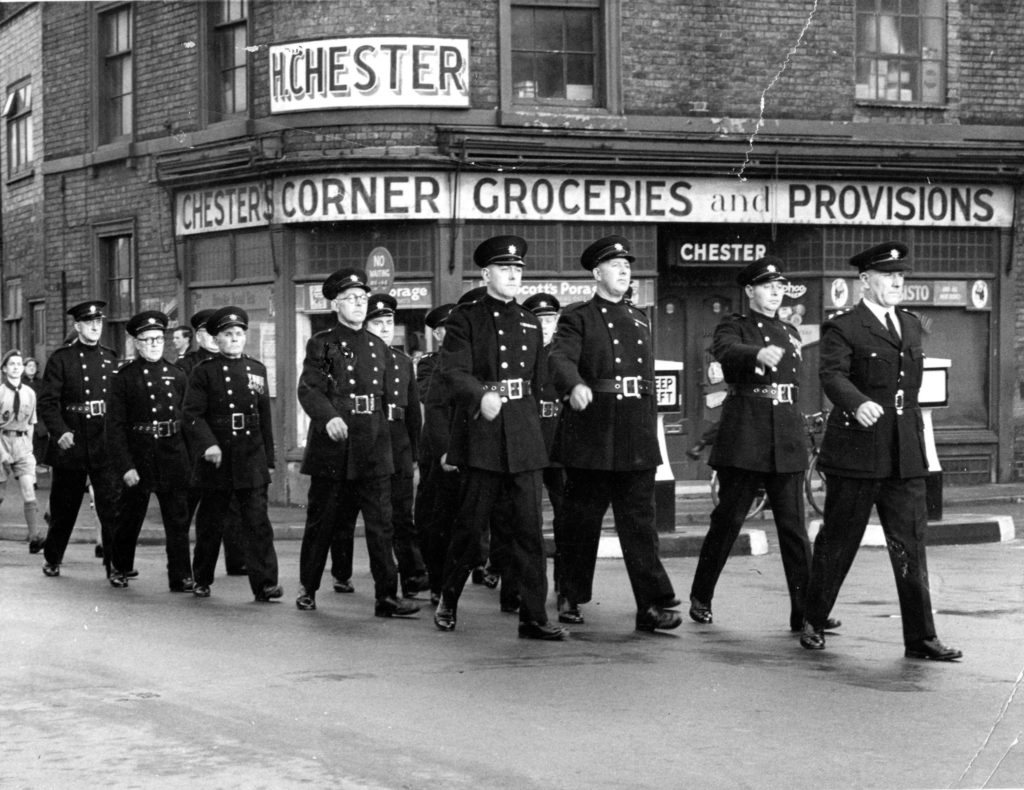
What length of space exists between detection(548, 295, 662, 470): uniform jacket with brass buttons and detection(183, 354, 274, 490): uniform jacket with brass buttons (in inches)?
106

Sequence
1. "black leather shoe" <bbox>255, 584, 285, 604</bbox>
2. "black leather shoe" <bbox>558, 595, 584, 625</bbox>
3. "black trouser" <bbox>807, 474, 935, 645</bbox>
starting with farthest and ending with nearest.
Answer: "black leather shoe" <bbox>255, 584, 285, 604</bbox> → "black leather shoe" <bbox>558, 595, 584, 625</bbox> → "black trouser" <bbox>807, 474, 935, 645</bbox>

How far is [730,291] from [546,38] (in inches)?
145

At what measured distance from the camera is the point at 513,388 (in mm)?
10000

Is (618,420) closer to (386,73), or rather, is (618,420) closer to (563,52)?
(386,73)

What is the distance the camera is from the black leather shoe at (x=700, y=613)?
10.3 metres

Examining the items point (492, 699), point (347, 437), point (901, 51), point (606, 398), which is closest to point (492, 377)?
point (606, 398)

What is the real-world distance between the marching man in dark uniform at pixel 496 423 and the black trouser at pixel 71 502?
3980mm

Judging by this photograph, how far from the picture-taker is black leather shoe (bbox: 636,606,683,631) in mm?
9836

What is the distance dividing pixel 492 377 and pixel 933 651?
2764mm

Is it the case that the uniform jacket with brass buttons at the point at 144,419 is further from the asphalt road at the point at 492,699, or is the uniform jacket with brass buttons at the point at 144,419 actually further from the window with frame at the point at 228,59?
the window with frame at the point at 228,59

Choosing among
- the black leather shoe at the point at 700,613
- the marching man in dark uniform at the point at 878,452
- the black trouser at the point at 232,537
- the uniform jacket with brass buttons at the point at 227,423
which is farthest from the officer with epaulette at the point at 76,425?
the marching man in dark uniform at the point at 878,452

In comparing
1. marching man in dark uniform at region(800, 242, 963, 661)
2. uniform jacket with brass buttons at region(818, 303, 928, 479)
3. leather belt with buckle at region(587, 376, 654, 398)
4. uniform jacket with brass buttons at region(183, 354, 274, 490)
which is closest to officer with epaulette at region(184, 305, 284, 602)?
uniform jacket with brass buttons at region(183, 354, 274, 490)

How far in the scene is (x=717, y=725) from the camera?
23.7ft

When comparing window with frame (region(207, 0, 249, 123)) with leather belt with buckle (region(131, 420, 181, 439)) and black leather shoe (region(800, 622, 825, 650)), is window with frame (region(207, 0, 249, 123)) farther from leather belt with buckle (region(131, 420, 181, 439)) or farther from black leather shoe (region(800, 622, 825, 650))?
black leather shoe (region(800, 622, 825, 650))
